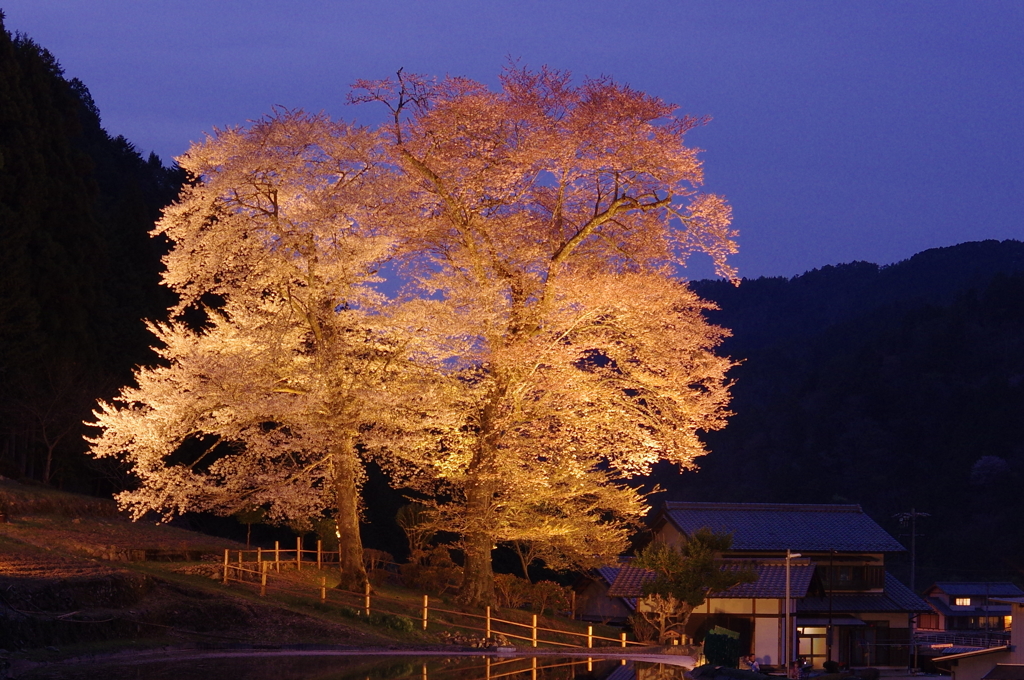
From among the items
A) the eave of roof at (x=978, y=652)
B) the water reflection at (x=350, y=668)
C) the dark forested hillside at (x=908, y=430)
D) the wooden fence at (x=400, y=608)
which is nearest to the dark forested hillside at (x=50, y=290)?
the wooden fence at (x=400, y=608)

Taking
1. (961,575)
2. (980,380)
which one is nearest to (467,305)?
(961,575)

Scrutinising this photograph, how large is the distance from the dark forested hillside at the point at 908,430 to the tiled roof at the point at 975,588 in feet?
7.05

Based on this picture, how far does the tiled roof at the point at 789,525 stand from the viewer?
134 feet

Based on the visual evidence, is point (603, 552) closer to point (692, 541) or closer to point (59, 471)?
point (692, 541)

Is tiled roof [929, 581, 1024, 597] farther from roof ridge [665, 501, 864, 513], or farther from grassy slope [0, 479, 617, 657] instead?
grassy slope [0, 479, 617, 657]

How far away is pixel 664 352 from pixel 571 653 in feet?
21.6

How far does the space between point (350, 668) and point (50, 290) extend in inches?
892

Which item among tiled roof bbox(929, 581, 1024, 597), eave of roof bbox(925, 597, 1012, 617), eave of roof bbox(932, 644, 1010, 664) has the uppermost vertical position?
eave of roof bbox(932, 644, 1010, 664)

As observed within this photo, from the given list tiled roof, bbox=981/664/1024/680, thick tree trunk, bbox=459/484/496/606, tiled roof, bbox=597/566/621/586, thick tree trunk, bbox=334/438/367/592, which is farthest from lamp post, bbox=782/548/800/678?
thick tree trunk, bbox=334/438/367/592

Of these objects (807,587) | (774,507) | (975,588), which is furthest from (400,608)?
(975,588)

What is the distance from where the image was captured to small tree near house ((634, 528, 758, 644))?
24469 millimetres

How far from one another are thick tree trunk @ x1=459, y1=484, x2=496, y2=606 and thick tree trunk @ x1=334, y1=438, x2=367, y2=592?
96.3 inches

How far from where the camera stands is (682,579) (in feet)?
80.1

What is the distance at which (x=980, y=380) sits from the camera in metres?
79.8
